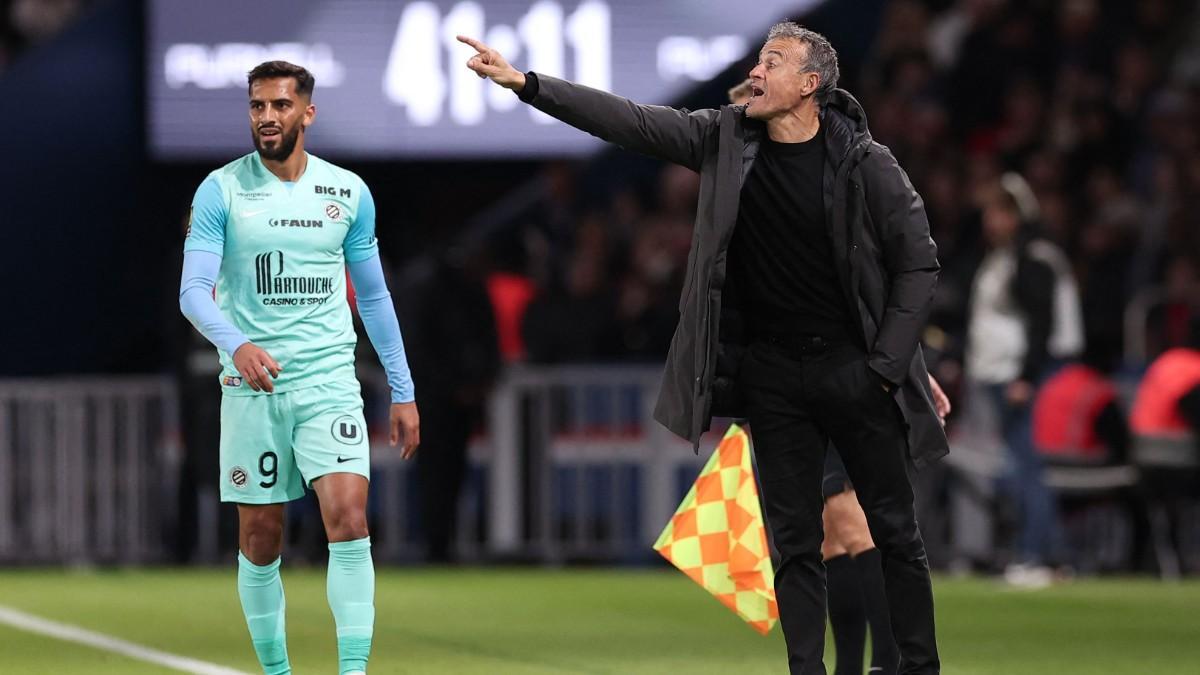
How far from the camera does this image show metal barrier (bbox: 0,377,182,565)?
A: 18.5 meters

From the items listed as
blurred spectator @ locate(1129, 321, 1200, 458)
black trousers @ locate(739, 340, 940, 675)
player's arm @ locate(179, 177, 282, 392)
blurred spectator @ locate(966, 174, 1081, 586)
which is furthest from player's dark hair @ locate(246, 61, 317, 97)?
blurred spectator @ locate(1129, 321, 1200, 458)

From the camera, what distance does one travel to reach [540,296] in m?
19.0

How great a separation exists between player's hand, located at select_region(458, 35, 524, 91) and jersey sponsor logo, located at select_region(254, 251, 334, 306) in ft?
3.62

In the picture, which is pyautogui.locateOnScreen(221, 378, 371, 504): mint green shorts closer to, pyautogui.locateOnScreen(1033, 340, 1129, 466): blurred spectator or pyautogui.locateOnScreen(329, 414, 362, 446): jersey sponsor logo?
pyautogui.locateOnScreen(329, 414, 362, 446): jersey sponsor logo

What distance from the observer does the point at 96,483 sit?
18594 mm

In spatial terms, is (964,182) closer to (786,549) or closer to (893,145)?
(893,145)

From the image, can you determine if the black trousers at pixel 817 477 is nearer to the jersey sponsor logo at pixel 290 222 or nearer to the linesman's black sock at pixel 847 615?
the linesman's black sock at pixel 847 615

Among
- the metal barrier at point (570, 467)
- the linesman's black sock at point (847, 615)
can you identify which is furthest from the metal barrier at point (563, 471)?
the linesman's black sock at point (847, 615)

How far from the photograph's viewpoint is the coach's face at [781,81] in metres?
8.24

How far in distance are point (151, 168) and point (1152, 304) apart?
8699 mm

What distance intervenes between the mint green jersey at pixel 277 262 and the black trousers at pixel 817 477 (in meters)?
1.50

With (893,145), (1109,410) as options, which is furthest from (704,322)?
(893,145)

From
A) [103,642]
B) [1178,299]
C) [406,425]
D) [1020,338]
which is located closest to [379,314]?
[406,425]

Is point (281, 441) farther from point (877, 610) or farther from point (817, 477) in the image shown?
point (877, 610)
